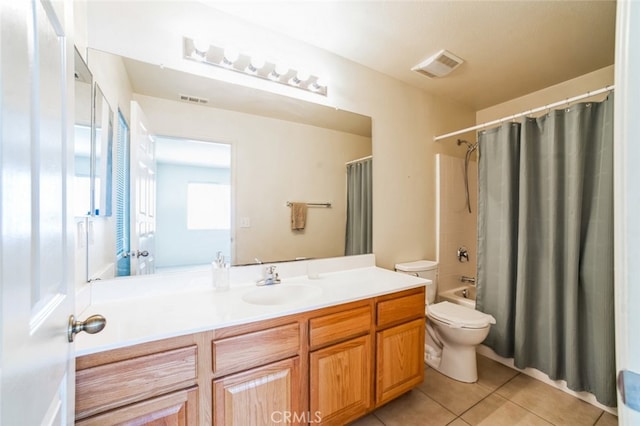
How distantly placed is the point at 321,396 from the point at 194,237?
108cm

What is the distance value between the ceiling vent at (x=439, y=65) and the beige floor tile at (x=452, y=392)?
7.96 ft

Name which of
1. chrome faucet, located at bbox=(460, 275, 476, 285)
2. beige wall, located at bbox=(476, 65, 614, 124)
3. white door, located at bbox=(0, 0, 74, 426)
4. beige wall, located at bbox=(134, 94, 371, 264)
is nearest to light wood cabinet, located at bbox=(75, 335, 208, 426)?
white door, located at bbox=(0, 0, 74, 426)

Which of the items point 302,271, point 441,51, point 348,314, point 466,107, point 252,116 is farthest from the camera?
point 466,107

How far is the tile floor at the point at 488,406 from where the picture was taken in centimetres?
154

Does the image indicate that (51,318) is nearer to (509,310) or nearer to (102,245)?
(102,245)

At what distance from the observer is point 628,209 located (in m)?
0.48

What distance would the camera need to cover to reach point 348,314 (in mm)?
1359

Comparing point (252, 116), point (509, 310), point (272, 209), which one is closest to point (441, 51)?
point (252, 116)

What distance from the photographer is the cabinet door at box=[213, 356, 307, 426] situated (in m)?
1.04

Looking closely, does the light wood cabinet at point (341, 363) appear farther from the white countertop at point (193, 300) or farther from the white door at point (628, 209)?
the white door at point (628, 209)

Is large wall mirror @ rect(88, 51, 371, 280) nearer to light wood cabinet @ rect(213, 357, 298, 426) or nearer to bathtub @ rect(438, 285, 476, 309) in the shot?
light wood cabinet @ rect(213, 357, 298, 426)

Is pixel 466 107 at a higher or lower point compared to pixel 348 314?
higher

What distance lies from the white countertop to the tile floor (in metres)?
0.79

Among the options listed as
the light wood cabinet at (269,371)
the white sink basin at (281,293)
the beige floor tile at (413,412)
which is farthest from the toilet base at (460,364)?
the white sink basin at (281,293)
